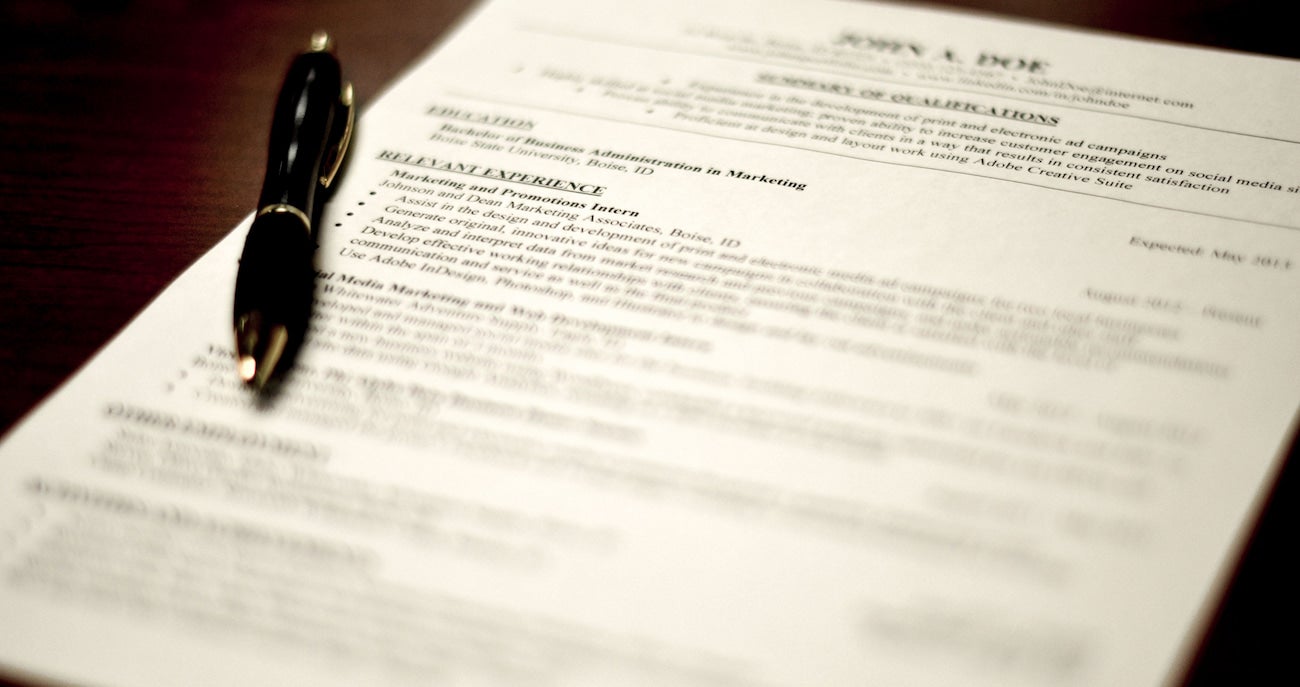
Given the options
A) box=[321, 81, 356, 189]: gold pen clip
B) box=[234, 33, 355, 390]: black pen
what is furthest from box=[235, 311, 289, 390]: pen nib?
box=[321, 81, 356, 189]: gold pen clip

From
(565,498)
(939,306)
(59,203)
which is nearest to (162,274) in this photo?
(59,203)

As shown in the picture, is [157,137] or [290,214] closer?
[290,214]

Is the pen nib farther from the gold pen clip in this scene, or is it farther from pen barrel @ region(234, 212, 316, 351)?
the gold pen clip

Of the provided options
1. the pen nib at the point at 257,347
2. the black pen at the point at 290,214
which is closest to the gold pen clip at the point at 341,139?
the black pen at the point at 290,214

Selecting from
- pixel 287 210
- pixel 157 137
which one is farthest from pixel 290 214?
pixel 157 137

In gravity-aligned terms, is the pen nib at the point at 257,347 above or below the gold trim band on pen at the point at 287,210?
below

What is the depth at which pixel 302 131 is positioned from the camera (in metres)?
0.50

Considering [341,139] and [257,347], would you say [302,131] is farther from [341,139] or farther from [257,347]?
[257,347]

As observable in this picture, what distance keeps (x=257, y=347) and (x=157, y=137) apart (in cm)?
23

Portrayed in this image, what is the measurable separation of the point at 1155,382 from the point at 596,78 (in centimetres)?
34

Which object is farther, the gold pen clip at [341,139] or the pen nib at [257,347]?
the gold pen clip at [341,139]

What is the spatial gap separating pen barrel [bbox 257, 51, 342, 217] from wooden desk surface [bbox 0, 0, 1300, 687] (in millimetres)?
34

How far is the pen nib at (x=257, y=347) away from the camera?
391 mm

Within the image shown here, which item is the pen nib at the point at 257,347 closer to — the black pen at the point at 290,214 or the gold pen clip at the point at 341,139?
the black pen at the point at 290,214
